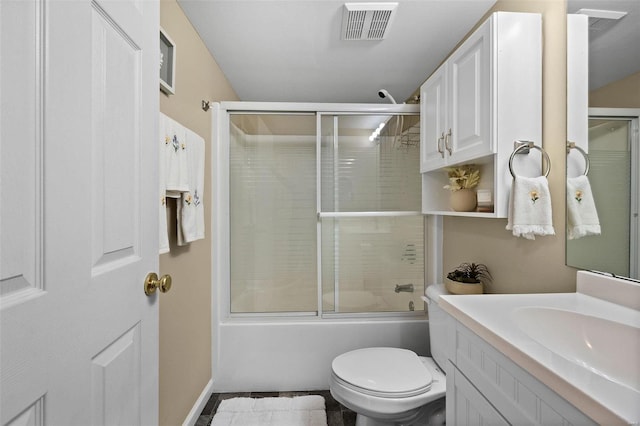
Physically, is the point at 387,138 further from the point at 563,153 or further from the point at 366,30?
the point at 563,153

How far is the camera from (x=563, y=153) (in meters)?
1.18

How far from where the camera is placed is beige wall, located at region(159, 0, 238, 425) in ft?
4.82

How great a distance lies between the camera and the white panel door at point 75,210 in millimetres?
469

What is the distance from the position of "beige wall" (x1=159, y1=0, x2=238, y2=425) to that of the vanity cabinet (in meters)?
1.22

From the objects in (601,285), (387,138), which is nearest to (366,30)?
(387,138)

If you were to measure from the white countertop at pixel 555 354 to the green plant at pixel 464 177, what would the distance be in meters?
0.64

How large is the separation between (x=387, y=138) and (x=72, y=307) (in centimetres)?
205

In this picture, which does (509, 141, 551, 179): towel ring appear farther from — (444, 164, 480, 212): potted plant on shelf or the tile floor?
the tile floor

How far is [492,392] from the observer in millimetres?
801

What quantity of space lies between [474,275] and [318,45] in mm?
1613

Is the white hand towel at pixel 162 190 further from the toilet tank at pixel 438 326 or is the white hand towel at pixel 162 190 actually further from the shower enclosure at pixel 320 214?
the toilet tank at pixel 438 326

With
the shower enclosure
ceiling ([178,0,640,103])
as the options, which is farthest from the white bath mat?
ceiling ([178,0,640,103])

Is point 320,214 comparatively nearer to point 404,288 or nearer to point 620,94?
point 404,288

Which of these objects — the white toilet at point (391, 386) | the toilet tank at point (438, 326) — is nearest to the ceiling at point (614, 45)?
the toilet tank at point (438, 326)
